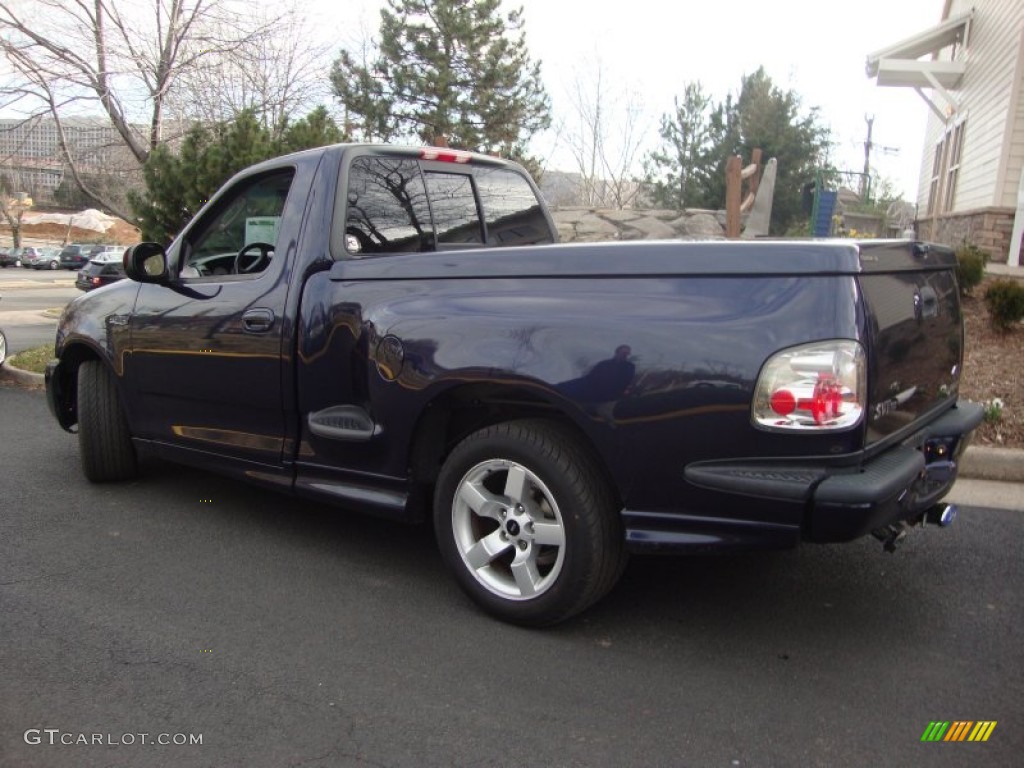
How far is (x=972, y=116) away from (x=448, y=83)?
1181cm

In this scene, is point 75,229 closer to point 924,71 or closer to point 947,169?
point 924,71

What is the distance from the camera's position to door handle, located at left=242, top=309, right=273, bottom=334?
3758mm

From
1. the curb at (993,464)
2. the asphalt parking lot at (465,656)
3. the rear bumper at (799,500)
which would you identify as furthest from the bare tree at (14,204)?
the rear bumper at (799,500)

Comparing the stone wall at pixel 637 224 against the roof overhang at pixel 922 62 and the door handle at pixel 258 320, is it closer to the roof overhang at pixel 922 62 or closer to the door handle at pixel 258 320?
the roof overhang at pixel 922 62

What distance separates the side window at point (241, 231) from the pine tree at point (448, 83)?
1663 centimetres

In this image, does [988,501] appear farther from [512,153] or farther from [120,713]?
[512,153]

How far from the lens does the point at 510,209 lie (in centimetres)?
467

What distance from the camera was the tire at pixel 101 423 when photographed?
15.7 feet

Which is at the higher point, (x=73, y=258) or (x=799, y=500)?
(x=799, y=500)

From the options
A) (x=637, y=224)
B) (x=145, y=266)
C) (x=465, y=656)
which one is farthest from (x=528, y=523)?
(x=637, y=224)

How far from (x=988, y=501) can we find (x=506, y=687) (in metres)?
3.38

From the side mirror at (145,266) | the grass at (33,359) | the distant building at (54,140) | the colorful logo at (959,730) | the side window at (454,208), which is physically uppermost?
the distant building at (54,140)

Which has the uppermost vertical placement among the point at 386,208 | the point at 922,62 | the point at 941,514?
the point at 922,62

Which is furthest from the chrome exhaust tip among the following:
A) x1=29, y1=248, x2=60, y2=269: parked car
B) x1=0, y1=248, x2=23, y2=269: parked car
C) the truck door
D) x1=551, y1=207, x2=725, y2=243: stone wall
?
x1=0, y1=248, x2=23, y2=269: parked car
